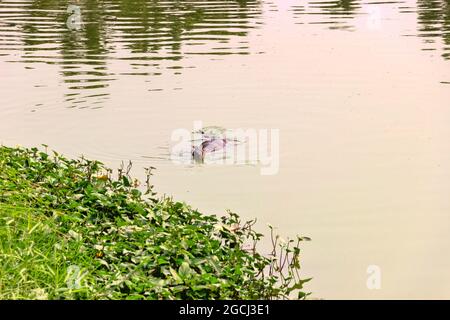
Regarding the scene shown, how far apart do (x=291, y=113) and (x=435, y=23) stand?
592 inches

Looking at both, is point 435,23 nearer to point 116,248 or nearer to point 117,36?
point 117,36

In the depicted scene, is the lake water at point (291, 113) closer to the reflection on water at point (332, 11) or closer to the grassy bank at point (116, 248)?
the reflection on water at point (332, 11)

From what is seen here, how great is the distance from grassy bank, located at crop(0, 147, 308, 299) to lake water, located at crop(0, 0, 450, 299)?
2.22 feet

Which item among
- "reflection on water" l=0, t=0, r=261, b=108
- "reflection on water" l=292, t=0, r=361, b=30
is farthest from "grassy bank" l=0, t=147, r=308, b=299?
"reflection on water" l=292, t=0, r=361, b=30

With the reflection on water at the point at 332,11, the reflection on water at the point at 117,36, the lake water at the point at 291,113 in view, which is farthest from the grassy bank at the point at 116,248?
the reflection on water at the point at 332,11

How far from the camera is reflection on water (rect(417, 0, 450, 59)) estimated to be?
2384 cm

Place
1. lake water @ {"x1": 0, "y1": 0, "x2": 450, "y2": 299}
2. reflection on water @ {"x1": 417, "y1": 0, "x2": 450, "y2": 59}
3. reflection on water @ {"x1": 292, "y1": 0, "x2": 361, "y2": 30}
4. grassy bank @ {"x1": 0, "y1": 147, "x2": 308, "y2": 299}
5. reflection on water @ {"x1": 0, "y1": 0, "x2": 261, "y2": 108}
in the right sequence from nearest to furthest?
grassy bank @ {"x1": 0, "y1": 147, "x2": 308, "y2": 299}
lake water @ {"x1": 0, "y1": 0, "x2": 450, "y2": 299}
reflection on water @ {"x1": 0, "y1": 0, "x2": 261, "y2": 108}
reflection on water @ {"x1": 417, "y1": 0, "x2": 450, "y2": 59}
reflection on water @ {"x1": 292, "y1": 0, "x2": 361, "y2": 30}

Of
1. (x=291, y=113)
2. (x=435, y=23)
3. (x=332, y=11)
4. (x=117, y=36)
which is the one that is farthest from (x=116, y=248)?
(x=332, y=11)

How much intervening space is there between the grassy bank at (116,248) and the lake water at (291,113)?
68 cm

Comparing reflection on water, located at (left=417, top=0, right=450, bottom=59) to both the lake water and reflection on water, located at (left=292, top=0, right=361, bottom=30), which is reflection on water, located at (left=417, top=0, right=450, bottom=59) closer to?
the lake water

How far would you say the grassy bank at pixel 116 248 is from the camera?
6738mm

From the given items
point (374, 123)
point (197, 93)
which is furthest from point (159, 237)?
point (197, 93)

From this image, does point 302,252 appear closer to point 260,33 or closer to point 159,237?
point 159,237
